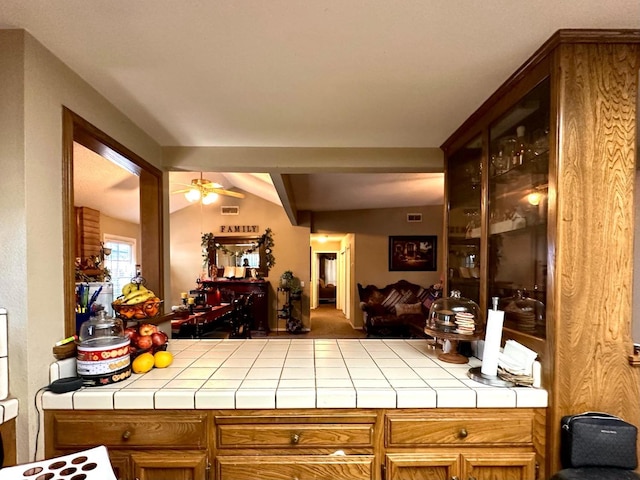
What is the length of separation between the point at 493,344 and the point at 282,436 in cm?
96

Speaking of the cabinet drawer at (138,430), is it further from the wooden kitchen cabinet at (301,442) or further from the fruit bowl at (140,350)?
the fruit bowl at (140,350)

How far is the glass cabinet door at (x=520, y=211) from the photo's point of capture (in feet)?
4.43

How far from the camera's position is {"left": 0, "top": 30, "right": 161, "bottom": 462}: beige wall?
1151 millimetres

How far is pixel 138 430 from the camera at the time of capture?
4.00 feet

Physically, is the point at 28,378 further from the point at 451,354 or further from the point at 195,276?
the point at 195,276

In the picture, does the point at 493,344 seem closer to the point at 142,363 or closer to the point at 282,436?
the point at 282,436

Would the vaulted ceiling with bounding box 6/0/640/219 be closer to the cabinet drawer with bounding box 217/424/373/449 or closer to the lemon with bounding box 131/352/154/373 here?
the lemon with bounding box 131/352/154/373

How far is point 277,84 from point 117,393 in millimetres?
1467

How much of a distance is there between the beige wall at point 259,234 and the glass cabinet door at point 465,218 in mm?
4585

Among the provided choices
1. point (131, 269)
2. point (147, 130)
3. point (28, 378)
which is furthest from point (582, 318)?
point (131, 269)

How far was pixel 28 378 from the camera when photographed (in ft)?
3.84

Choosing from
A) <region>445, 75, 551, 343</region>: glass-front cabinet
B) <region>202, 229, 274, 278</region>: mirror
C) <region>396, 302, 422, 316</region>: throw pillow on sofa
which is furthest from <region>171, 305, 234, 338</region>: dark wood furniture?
<region>396, 302, 422, 316</region>: throw pillow on sofa

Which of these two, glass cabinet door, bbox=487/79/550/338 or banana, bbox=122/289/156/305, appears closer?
glass cabinet door, bbox=487/79/550/338

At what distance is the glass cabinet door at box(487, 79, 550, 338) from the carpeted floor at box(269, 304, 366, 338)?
4723mm
